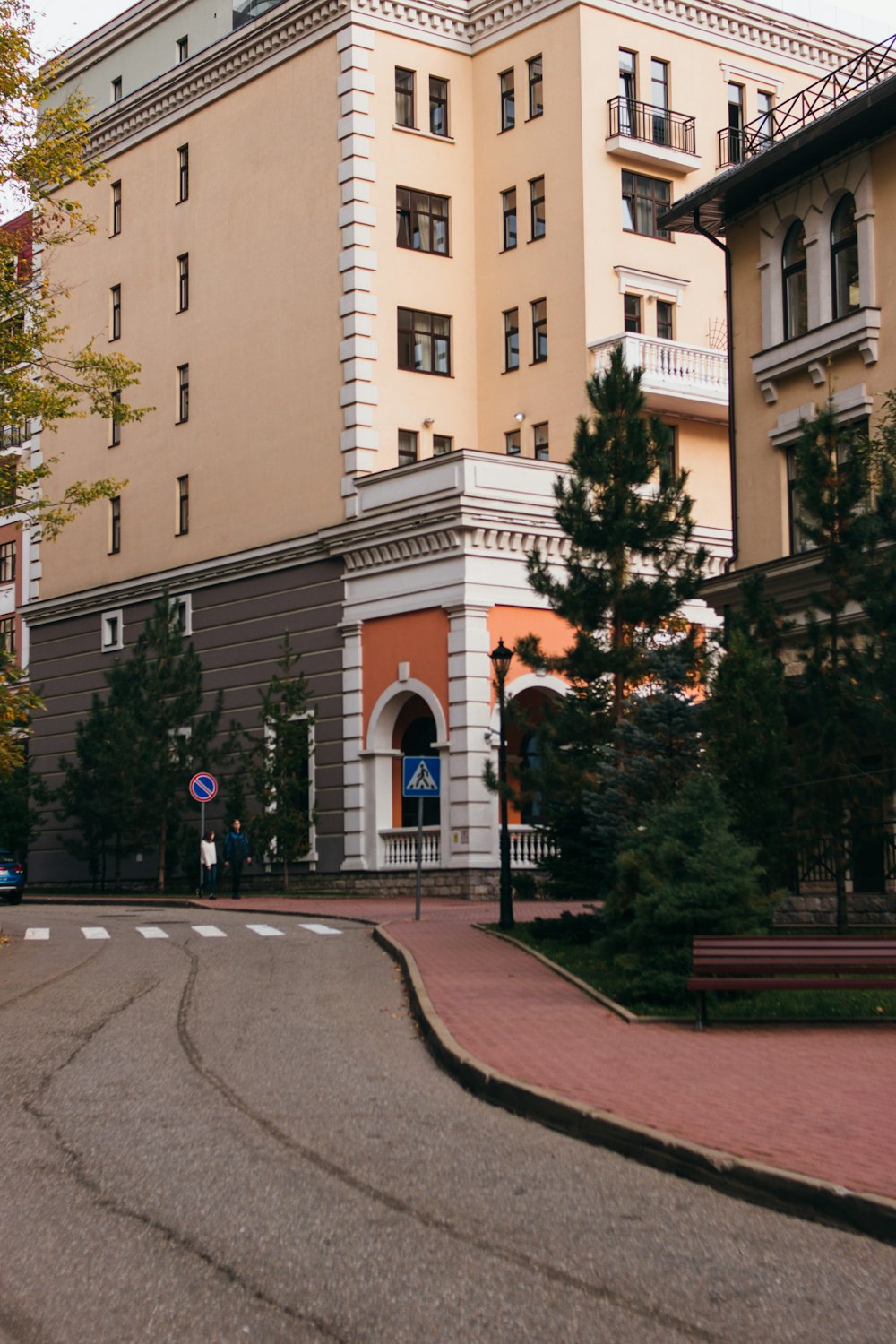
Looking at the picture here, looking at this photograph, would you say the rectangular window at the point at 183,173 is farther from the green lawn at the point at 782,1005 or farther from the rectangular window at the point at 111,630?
the green lawn at the point at 782,1005

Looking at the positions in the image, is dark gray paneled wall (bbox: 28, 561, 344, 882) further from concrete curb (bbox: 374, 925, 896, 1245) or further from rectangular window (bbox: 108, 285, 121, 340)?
concrete curb (bbox: 374, 925, 896, 1245)

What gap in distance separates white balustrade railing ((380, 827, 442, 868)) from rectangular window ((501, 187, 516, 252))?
Answer: 1392 cm

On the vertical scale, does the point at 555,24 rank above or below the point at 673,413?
above

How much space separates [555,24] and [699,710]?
25.3 meters

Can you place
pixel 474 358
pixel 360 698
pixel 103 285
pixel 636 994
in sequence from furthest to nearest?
pixel 103 285 < pixel 474 358 < pixel 360 698 < pixel 636 994

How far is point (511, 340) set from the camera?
4206cm

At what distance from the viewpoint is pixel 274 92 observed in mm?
44156

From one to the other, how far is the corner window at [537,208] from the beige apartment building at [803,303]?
12.0 m

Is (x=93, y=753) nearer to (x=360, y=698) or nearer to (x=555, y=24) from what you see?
(x=360, y=698)

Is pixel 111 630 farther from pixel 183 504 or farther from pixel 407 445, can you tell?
pixel 407 445

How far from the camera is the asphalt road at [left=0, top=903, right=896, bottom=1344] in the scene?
268 inches

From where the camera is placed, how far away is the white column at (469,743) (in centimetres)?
3700

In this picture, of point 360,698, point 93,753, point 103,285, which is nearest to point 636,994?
point 360,698

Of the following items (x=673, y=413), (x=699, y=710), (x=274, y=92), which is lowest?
(x=699, y=710)
